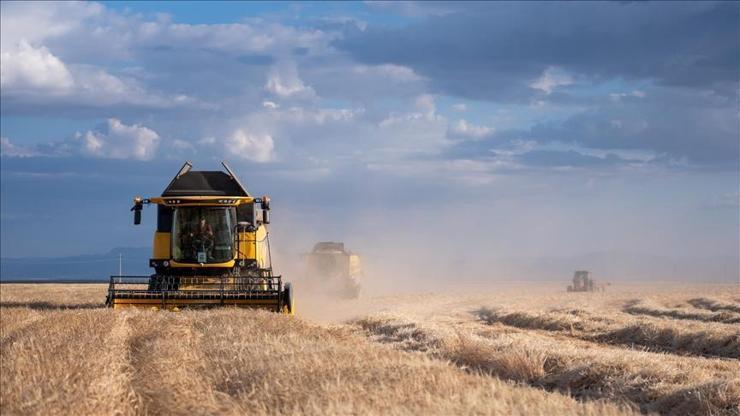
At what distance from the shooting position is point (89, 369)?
10383mm

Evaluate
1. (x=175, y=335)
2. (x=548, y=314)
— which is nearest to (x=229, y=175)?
(x=548, y=314)

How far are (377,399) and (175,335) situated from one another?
755 centimetres

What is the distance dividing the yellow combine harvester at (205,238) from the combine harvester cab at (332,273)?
2066 centimetres

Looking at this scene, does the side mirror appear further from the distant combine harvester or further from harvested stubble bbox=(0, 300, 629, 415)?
the distant combine harvester

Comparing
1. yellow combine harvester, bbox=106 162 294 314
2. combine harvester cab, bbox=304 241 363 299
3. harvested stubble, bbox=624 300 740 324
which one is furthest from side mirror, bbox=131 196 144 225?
combine harvester cab, bbox=304 241 363 299

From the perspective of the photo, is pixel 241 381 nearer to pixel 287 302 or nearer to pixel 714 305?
pixel 287 302

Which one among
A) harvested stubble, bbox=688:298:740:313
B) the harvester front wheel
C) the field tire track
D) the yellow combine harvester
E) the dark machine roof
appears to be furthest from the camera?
harvested stubble, bbox=688:298:740:313

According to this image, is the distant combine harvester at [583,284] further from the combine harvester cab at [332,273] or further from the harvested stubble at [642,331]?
the harvested stubble at [642,331]

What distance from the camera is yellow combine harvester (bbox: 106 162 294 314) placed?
25766 millimetres

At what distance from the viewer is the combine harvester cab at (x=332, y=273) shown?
159 ft

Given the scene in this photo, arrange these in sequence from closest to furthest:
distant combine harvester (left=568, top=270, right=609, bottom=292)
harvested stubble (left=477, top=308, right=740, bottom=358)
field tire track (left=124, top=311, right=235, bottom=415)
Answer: field tire track (left=124, top=311, right=235, bottom=415)
harvested stubble (left=477, top=308, right=740, bottom=358)
distant combine harvester (left=568, top=270, right=609, bottom=292)

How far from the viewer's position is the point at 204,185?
27.8 meters

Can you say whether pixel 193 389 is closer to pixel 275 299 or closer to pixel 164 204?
pixel 275 299

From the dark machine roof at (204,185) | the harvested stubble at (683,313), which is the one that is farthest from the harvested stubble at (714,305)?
the dark machine roof at (204,185)
